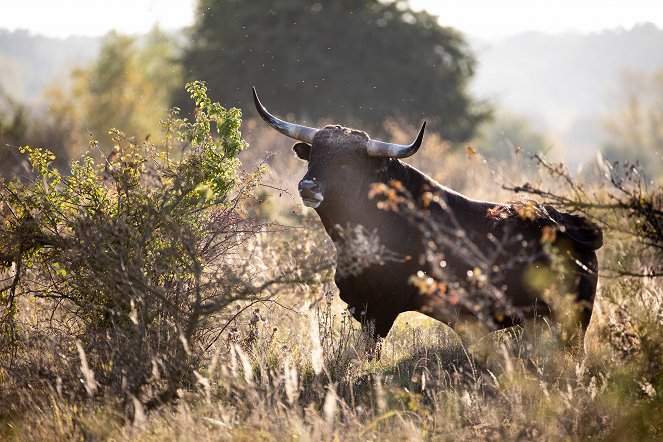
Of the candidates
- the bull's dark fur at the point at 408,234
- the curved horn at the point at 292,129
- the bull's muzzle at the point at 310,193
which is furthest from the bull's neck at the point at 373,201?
the curved horn at the point at 292,129

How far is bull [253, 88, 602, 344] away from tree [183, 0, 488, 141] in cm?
2607

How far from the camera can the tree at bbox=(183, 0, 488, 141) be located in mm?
33906

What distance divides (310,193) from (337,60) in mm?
28524

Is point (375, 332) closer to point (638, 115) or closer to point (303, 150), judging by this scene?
point (303, 150)

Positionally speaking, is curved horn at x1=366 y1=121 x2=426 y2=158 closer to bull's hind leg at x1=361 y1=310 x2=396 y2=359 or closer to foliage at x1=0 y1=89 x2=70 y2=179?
bull's hind leg at x1=361 y1=310 x2=396 y2=359

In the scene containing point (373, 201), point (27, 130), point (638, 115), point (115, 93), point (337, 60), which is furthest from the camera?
point (638, 115)

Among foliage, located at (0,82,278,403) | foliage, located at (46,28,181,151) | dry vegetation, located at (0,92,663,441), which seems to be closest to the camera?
dry vegetation, located at (0,92,663,441)

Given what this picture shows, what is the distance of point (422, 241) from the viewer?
6953mm

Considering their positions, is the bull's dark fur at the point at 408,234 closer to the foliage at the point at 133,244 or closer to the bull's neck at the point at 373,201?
the bull's neck at the point at 373,201

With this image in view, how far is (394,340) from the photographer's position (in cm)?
755

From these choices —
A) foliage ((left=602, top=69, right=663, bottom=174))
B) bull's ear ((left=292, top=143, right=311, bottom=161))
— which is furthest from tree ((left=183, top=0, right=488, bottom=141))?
foliage ((left=602, top=69, right=663, bottom=174))

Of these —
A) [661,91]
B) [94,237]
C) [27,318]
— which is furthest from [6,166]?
[661,91]

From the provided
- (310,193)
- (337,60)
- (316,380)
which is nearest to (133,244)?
(310,193)

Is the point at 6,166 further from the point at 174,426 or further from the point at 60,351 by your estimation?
the point at 174,426
